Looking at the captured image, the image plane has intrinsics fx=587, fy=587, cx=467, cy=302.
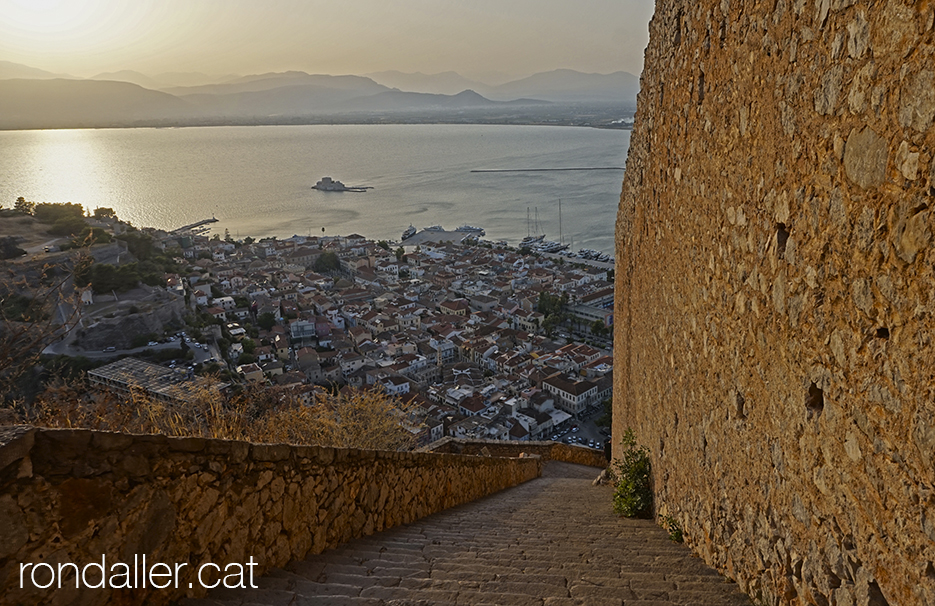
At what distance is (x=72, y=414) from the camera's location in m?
4.97

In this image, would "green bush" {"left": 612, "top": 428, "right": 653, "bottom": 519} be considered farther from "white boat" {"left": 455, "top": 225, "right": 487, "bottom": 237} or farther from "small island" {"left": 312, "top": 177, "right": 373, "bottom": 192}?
"small island" {"left": 312, "top": 177, "right": 373, "bottom": 192}

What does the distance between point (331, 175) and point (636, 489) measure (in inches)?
3818

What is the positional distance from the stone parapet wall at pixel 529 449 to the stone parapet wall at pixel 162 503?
7.70 m

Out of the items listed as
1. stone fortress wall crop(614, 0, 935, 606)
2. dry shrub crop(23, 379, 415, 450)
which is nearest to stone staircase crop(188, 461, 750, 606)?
stone fortress wall crop(614, 0, 935, 606)

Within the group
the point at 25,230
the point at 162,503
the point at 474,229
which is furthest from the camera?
the point at 474,229

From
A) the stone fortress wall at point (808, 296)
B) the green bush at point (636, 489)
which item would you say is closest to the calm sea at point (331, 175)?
the green bush at point (636, 489)

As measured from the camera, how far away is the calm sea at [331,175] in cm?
6322

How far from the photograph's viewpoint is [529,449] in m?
11.3

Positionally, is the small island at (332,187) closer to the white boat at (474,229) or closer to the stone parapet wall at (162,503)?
the white boat at (474,229)

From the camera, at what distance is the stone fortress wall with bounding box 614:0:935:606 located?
1.34 metres

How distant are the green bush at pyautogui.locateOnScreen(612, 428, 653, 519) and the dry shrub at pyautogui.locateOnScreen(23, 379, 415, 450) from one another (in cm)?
224

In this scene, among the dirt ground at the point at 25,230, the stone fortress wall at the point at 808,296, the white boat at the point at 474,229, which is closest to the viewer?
the stone fortress wall at the point at 808,296

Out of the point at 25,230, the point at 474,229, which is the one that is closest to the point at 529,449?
the point at 25,230

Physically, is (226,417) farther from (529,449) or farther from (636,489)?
(529,449)
